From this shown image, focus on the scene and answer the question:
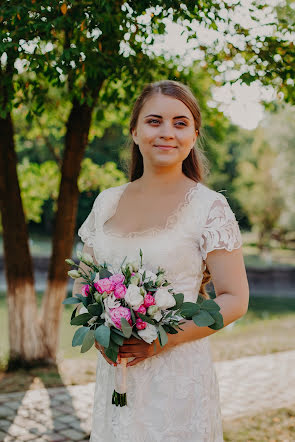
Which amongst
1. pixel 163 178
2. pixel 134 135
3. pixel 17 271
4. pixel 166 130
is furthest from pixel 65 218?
pixel 166 130

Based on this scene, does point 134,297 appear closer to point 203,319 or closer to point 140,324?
point 140,324

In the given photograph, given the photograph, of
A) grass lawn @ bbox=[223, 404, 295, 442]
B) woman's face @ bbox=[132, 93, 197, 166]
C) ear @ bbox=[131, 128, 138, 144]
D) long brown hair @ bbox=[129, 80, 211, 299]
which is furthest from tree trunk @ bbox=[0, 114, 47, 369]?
woman's face @ bbox=[132, 93, 197, 166]

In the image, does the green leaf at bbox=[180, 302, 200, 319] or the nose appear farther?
the nose

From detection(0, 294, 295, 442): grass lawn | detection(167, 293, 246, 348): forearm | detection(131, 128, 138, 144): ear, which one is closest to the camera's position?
detection(167, 293, 246, 348): forearm

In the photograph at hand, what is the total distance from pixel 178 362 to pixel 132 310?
431 mm

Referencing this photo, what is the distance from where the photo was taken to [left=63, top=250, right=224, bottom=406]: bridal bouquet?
2.01m

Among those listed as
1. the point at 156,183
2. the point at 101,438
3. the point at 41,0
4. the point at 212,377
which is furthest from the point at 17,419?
the point at 41,0

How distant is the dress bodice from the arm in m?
0.05

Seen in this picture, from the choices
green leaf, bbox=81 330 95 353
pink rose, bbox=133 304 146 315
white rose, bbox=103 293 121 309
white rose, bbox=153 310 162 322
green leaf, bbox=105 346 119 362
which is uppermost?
white rose, bbox=103 293 121 309

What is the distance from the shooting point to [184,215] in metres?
2.34

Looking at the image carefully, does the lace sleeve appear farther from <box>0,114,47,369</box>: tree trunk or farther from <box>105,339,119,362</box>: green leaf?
<box>0,114,47,369</box>: tree trunk

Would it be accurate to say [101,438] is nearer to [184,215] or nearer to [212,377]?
[212,377]

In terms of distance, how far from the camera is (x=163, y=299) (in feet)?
6.64

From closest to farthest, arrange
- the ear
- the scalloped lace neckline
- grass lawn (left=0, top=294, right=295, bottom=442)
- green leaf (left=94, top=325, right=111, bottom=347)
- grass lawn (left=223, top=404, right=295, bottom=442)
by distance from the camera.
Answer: green leaf (left=94, top=325, right=111, bottom=347) → the scalloped lace neckline → the ear → grass lawn (left=223, top=404, right=295, bottom=442) → grass lawn (left=0, top=294, right=295, bottom=442)
